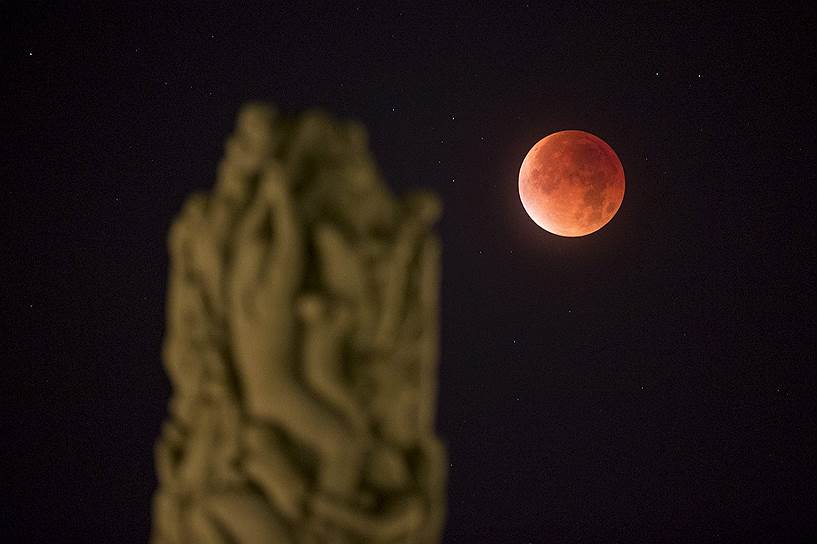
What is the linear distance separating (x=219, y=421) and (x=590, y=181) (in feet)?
8.32

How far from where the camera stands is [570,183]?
415cm

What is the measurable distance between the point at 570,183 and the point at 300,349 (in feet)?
7.78

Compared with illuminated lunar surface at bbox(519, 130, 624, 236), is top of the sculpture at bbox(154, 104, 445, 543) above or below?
below

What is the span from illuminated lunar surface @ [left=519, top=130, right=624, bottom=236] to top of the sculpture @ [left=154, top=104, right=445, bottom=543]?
2124 millimetres

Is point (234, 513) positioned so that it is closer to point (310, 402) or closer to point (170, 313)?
point (310, 402)

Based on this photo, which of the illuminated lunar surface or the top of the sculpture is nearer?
the top of the sculpture

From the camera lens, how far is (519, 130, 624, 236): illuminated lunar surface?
4.17 metres

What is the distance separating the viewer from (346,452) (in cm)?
203

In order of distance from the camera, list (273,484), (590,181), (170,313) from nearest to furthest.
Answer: (273,484), (170,313), (590,181)

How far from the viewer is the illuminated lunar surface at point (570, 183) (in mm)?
4168

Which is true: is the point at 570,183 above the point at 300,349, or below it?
above

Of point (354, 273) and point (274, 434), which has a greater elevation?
point (354, 273)

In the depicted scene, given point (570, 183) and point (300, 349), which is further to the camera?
point (570, 183)

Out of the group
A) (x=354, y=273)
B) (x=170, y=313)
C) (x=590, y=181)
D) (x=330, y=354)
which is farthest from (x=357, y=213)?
(x=590, y=181)
